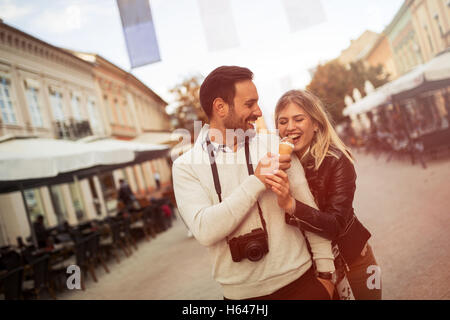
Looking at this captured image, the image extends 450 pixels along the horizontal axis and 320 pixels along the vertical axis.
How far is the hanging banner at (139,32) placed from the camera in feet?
5.16

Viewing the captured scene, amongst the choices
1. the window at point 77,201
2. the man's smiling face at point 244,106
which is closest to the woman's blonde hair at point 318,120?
the man's smiling face at point 244,106

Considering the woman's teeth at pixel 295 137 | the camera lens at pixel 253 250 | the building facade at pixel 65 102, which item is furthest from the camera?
the building facade at pixel 65 102

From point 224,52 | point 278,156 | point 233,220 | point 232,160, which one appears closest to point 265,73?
point 224,52

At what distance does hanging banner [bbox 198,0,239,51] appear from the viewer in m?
1.58

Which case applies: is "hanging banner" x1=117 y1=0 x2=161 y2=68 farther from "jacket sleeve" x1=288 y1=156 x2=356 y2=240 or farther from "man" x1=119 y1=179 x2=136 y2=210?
"man" x1=119 y1=179 x2=136 y2=210

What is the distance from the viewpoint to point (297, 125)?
1448mm

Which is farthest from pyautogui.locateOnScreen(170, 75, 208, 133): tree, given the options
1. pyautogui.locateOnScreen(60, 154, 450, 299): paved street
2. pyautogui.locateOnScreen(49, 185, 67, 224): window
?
pyautogui.locateOnScreen(49, 185, 67, 224): window

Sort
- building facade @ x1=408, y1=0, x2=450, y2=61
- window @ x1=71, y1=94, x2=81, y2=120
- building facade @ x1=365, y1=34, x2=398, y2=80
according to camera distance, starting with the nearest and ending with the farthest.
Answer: building facade @ x1=408, y1=0, x2=450, y2=61 → building facade @ x1=365, y1=34, x2=398, y2=80 → window @ x1=71, y1=94, x2=81, y2=120

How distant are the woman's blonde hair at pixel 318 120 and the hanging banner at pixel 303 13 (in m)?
0.30

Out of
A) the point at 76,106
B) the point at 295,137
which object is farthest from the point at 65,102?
the point at 295,137

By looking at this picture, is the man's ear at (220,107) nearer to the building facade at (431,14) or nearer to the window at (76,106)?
the building facade at (431,14)

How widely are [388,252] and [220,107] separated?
7.56 feet

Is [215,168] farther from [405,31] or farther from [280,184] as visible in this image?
[405,31]
